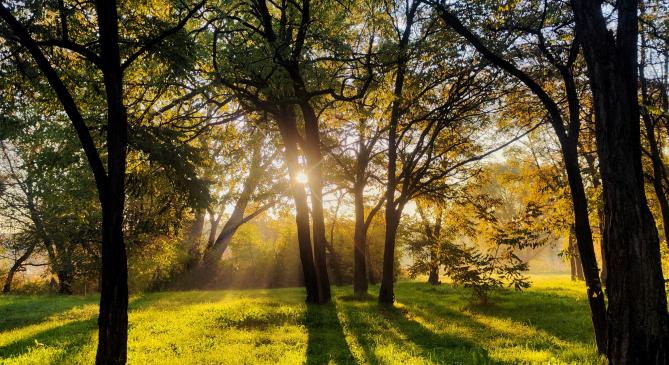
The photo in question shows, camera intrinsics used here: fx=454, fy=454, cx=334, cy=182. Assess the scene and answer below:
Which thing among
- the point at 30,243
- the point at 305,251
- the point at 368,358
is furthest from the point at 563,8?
the point at 30,243

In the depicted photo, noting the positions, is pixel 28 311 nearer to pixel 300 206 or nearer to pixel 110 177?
pixel 300 206

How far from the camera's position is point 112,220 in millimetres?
6984

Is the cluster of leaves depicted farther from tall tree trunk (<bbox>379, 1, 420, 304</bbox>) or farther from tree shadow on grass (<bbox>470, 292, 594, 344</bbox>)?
tall tree trunk (<bbox>379, 1, 420, 304</bbox>)

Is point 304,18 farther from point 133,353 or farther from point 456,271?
point 456,271

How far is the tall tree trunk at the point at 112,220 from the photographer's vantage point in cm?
685

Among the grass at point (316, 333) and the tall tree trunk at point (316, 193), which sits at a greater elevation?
the tall tree trunk at point (316, 193)

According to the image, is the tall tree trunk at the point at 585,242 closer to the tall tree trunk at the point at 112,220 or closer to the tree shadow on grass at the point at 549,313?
the tree shadow on grass at the point at 549,313

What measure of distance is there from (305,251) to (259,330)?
5250mm

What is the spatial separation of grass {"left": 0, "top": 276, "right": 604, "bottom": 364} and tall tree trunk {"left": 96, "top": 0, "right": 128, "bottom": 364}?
6.48 ft

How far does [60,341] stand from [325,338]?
20.6 feet

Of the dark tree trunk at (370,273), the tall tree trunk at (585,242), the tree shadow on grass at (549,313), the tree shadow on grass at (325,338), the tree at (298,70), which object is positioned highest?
the tree at (298,70)

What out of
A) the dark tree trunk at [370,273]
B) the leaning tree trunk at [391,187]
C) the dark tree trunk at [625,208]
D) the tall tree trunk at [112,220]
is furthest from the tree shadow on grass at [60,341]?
the dark tree trunk at [370,273]

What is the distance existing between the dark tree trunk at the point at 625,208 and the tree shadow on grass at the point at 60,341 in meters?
9.37

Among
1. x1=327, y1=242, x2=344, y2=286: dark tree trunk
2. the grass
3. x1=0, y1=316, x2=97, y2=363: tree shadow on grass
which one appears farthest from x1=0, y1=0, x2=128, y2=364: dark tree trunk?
x1=327, y1=242, x2=344, y2=286: dark tree trunk
